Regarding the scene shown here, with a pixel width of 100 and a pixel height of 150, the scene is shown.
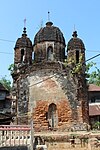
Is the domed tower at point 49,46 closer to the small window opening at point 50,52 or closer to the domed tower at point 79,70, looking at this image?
the small window opening at point 50,52

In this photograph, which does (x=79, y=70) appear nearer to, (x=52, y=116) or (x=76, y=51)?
(x=76, y=51)

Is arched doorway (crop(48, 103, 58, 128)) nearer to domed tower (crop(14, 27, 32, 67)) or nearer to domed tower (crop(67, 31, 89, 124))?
domed tower (crop(67, 31, 89, 124))

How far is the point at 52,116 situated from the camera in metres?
24.6

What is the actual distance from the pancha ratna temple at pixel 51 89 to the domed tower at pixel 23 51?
0.34ft

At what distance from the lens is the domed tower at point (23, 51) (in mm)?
27891

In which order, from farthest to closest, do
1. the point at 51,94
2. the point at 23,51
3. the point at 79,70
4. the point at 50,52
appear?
the point at 23,51 → the point at 50,52 → the point at 79,70 → the point at 51,94

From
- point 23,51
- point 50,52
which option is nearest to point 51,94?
point 50,52

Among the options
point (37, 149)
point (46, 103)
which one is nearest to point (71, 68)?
point (46, 103)

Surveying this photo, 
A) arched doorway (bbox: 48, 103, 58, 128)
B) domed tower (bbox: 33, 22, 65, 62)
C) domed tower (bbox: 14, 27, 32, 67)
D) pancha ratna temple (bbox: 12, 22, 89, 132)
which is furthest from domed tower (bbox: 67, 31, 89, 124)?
domed tower (bbox: 14, 27, 32, 67)

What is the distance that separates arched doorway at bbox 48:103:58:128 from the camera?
80.3 ft

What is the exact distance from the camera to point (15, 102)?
26250 millimetres

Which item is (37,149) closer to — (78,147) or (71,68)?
(78,147)

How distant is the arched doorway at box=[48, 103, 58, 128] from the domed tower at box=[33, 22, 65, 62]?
16.9 feet

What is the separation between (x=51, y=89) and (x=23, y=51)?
239 inches
